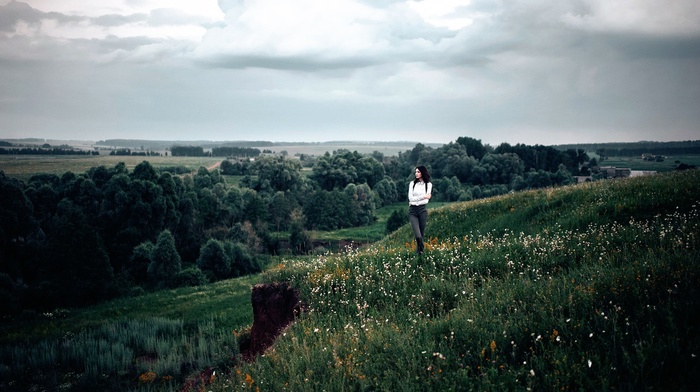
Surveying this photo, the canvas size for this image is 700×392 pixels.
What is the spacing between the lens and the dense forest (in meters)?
36.4

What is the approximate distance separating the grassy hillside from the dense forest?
21.5 meters

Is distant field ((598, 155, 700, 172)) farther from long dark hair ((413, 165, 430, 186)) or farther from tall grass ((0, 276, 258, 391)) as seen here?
tall grass ((0, 276, 258, 391))

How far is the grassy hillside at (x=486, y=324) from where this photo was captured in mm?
5211

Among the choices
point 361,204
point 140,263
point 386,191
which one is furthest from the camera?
point 386,191

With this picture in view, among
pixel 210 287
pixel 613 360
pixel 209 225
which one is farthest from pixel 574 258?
pixel 209 225

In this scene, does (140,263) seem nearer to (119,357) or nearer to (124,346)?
(124,346)

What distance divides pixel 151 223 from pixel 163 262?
1398 centimetres

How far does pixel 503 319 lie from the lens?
673cm

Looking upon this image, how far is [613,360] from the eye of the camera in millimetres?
5004

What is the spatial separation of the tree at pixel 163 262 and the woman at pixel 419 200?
119 ft

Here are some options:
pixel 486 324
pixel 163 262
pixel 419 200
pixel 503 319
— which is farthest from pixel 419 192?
pixel 163 262

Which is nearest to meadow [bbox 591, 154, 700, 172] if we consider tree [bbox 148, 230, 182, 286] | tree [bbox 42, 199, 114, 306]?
tree [bbox 148, 230, 182, 286]

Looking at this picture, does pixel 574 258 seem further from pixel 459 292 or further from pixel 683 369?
pixel 683 369

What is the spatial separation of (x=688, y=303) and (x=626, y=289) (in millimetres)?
1000
